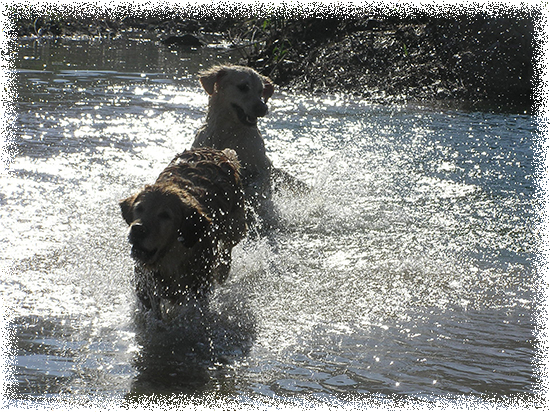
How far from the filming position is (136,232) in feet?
16.9

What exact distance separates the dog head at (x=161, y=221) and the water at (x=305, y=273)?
2.17ft

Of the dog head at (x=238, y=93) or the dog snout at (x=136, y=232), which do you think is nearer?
the dog snout at (x=136, y=232)

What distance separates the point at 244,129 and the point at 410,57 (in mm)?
10329

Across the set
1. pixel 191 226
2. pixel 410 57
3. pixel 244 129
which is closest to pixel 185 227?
pixel 191 226

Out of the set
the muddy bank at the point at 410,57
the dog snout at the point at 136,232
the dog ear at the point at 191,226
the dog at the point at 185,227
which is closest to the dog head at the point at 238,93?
the dog at the point at 185,227

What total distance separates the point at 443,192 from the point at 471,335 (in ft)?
14.1

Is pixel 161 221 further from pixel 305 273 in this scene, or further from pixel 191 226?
pixel 305 273

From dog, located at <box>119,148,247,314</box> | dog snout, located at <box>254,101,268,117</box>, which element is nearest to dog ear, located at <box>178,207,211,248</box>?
dog, located at <box>119,148,247,314</box>

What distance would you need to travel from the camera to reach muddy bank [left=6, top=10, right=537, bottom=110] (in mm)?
16875

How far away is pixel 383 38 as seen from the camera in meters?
19.2

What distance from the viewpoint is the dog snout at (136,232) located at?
16.9 ft

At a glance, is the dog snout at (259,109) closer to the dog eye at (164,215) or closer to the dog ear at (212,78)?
the dog ear at (212,78)

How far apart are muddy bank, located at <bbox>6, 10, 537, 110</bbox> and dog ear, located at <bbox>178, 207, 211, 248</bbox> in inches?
450

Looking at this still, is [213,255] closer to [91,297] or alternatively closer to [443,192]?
[91,297]
